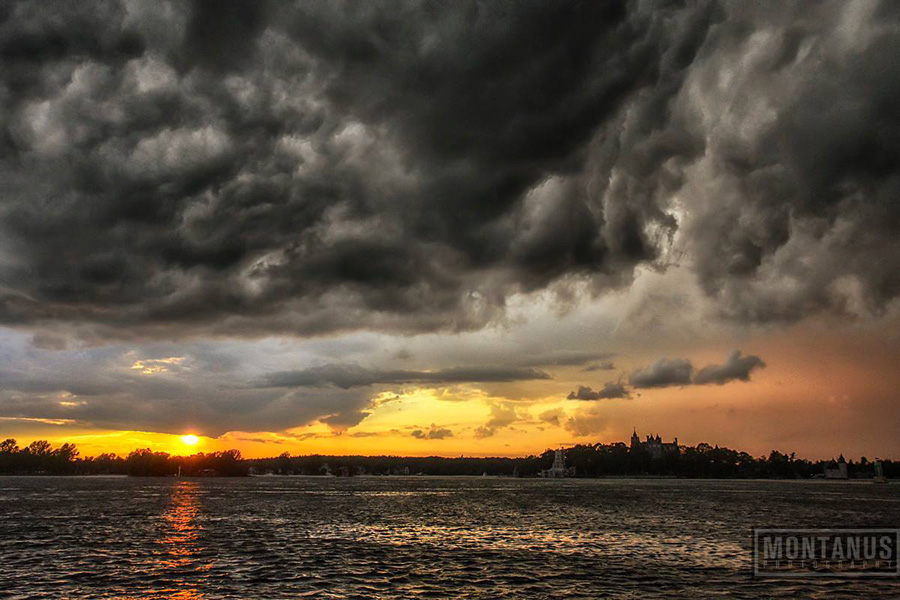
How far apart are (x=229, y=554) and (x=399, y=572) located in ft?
64.2

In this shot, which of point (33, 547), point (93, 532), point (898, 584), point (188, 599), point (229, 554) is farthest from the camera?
point (93, 532)

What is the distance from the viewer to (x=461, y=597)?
40.6 metres

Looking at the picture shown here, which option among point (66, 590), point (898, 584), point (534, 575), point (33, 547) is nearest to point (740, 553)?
point (898, 584)

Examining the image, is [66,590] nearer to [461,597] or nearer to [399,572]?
[399,572]

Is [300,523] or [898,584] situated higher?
[898,584]

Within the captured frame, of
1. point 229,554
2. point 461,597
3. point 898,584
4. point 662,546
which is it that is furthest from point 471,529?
point 898,584

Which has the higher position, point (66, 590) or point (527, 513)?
point (66, 590)

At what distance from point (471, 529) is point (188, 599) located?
4821cm

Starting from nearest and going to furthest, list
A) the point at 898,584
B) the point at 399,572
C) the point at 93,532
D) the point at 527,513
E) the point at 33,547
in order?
the point at 898,584 → the point at 399,572 → the point at 33,547 → the point at 93,532 → the point at 527,513

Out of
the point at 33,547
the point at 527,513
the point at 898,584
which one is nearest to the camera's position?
the point at 898,584

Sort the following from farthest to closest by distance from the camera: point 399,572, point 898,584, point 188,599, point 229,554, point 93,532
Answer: point 93,532 < point 229,554 < point 399,572 < point 898,584 < point 188,599

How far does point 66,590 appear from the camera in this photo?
42.1m

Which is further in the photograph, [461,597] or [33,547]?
[33,547]

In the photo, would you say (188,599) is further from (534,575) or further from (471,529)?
(471,529)
